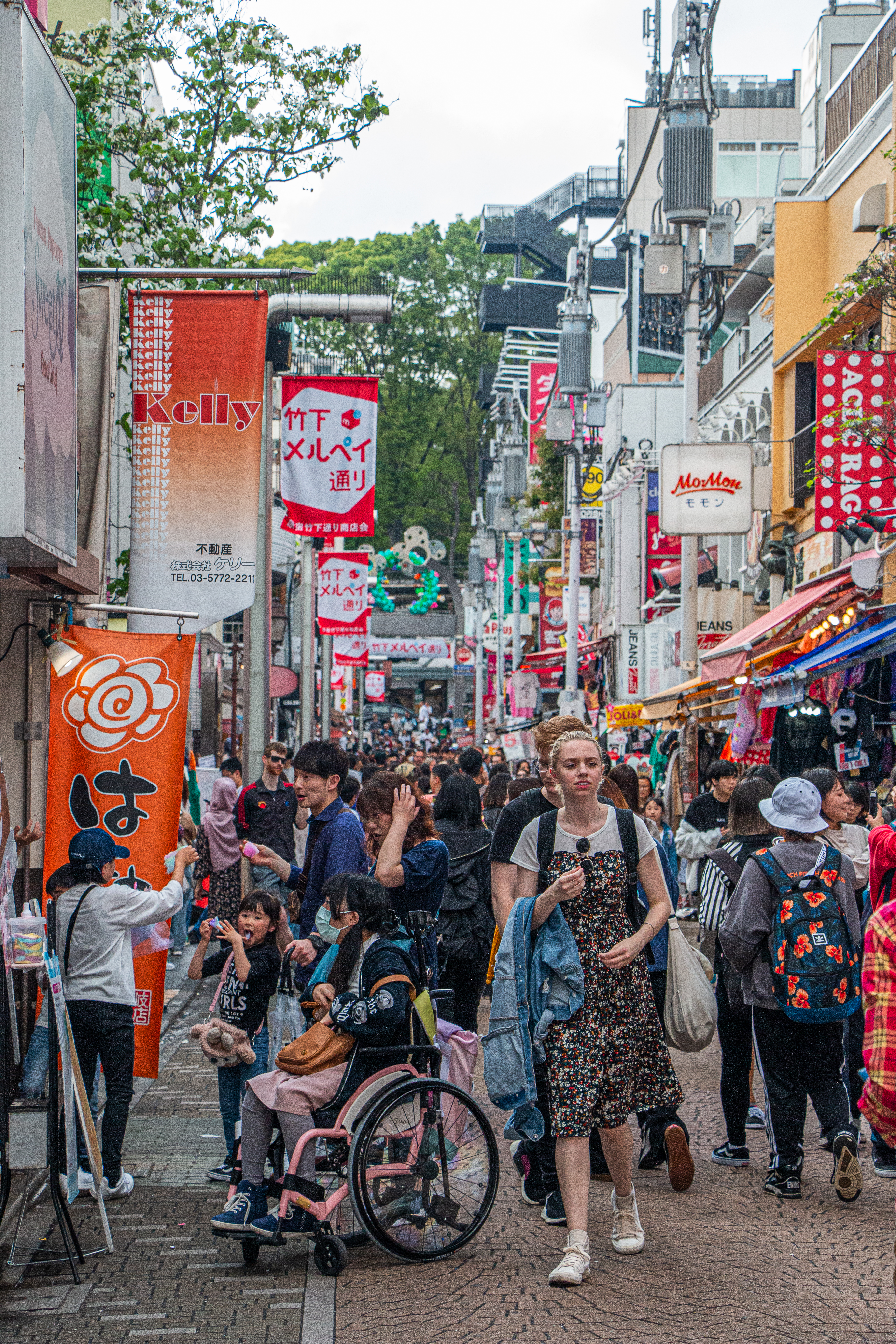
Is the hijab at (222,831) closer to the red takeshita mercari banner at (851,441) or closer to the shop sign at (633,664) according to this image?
the red takeshita mercari banner at (851,441)

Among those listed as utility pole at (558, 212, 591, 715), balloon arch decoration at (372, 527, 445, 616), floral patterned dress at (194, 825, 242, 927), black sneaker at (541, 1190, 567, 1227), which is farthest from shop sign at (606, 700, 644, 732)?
balloon arch decoration at (372, 527, 445, 616)

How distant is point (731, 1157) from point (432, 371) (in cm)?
6847

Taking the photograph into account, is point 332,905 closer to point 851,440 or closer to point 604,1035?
point 604,1035

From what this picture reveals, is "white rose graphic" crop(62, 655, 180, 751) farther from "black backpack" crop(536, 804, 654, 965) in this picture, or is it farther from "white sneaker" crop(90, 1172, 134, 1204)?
"black backpack" crop(536, 804, 654, 965)

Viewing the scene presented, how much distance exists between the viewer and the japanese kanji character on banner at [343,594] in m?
25.0

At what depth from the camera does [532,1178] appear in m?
6.53

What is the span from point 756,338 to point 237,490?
15.9 m

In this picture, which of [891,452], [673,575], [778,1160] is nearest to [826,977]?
[778,1160]

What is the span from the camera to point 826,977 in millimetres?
6250

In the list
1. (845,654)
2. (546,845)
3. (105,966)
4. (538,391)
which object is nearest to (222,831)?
(845,654)

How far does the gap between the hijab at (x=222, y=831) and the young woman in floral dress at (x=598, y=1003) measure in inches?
255

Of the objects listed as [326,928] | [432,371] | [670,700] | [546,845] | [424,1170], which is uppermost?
[432,371]

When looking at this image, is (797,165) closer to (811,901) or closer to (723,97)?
(723,97)

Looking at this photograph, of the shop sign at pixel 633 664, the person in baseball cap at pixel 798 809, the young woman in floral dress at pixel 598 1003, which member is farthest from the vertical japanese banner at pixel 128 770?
the shop sign at pixel 633 664
